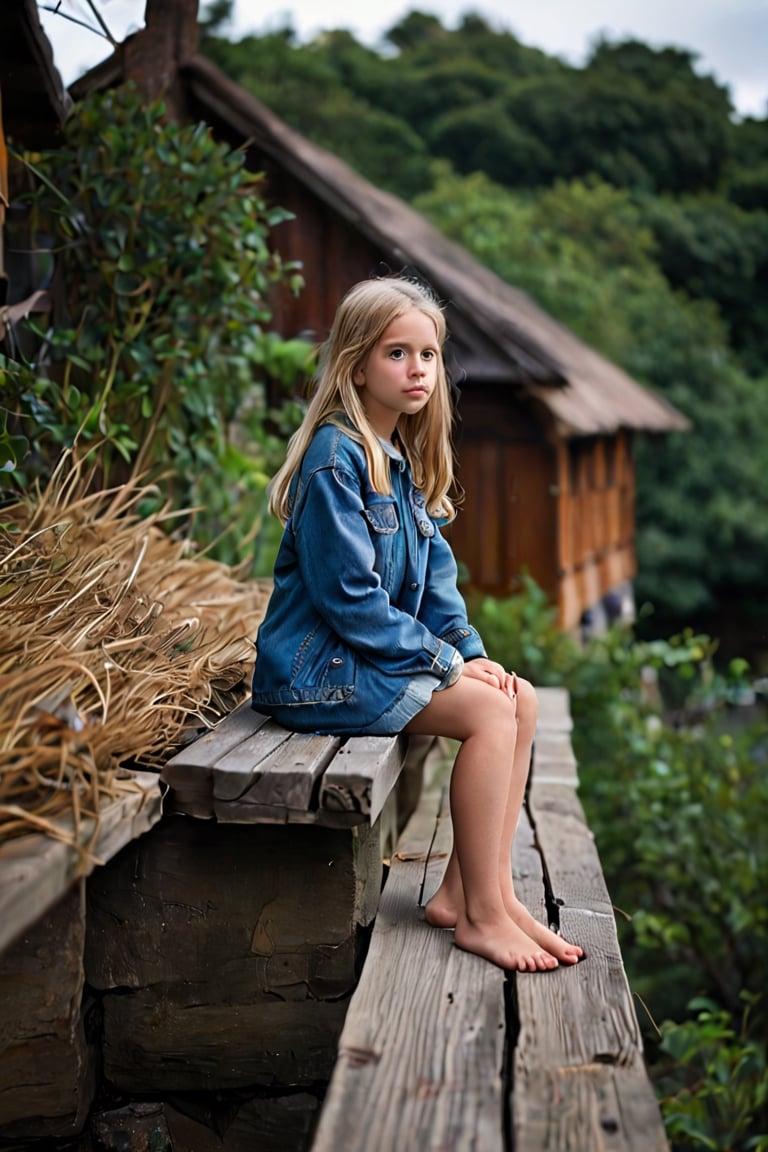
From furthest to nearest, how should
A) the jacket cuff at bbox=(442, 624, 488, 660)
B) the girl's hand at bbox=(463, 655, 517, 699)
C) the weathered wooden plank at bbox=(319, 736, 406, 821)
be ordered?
the jacket cuff at bbox=(442, 624, 488, 660) → the girl's hand at bbox=(463, 655, 517, 699) → the weathered wooden plank at bbox=(319, 736, 406, 821)

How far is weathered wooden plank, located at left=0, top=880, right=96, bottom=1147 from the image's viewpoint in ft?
6.96

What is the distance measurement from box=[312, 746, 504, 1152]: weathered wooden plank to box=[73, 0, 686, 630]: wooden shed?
11.0 feet

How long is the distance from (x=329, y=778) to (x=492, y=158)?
2655 centimetres

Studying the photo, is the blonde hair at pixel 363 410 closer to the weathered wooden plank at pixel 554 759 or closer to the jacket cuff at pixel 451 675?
the jacket cuff at pixel 451 675

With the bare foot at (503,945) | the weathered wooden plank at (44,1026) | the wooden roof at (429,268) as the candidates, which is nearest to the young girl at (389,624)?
the bare foot at (503,945)

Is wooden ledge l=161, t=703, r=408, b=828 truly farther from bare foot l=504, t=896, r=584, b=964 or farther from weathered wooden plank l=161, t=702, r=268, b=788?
bare foot l=504, t=896, r=584, b=964

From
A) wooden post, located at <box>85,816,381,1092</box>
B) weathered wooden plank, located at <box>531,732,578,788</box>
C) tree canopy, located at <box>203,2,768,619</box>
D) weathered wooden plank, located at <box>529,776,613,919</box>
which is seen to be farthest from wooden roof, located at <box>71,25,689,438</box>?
tree canopy, located at <box>203,2,768,619</box>

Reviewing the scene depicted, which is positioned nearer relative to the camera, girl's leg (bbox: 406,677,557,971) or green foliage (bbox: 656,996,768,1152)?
Result: girl's leg (bbox: 406,677,557,971)

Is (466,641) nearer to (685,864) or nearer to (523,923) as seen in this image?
(523,923)

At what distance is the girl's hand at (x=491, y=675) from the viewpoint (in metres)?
2.50

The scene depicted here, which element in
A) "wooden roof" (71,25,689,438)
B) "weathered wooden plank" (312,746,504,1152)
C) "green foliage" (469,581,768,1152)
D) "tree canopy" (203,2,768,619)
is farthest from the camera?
"tree canopy" (203,2,768,619)

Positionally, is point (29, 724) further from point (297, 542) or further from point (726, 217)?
point (726, 217)

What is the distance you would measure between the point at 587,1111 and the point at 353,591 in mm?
1058

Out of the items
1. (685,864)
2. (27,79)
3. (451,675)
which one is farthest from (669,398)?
(451,675)
